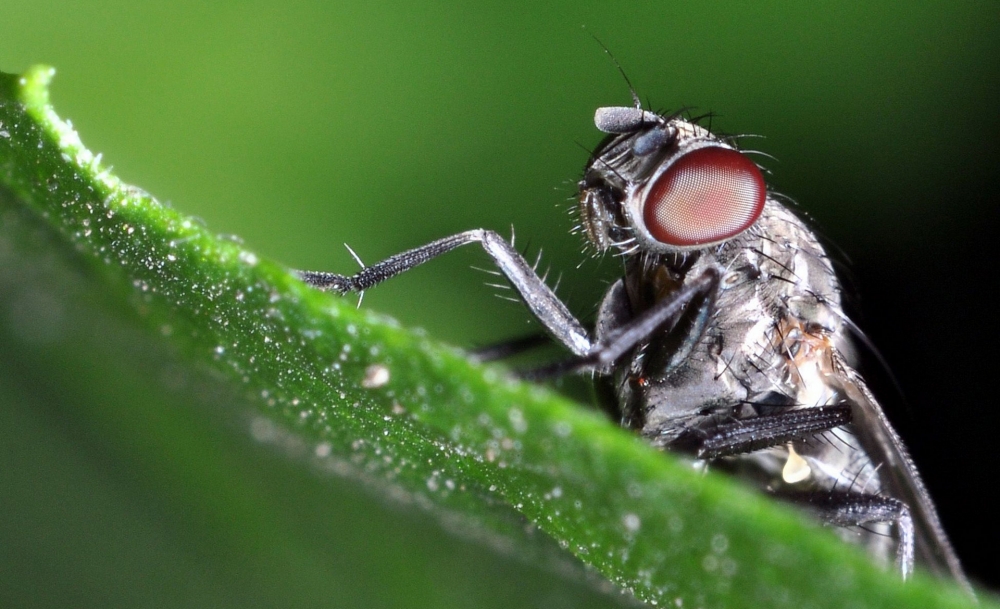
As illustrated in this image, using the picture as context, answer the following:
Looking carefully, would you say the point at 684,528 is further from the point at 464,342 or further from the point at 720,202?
the point at 464,342

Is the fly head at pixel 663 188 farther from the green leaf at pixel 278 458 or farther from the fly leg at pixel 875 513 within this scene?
the green leaf at pixel 278 458

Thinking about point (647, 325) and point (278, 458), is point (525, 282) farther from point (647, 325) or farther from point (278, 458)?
point (278, 458)

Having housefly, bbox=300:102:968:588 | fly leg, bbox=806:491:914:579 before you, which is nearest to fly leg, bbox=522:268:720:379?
housefly, bbox=300:102:968:588

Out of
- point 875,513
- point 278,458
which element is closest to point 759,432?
point 875,513

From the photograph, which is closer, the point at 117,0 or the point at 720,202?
the point at 720,202

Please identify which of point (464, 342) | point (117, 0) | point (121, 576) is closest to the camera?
point (121, 576)

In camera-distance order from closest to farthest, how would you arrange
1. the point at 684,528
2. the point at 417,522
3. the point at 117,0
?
the point at 684,528 < the point at 417,522 < the point at 117,0

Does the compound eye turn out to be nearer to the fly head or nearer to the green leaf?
the fly head

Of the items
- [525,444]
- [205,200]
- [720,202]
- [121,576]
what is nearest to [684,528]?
[525,444]
